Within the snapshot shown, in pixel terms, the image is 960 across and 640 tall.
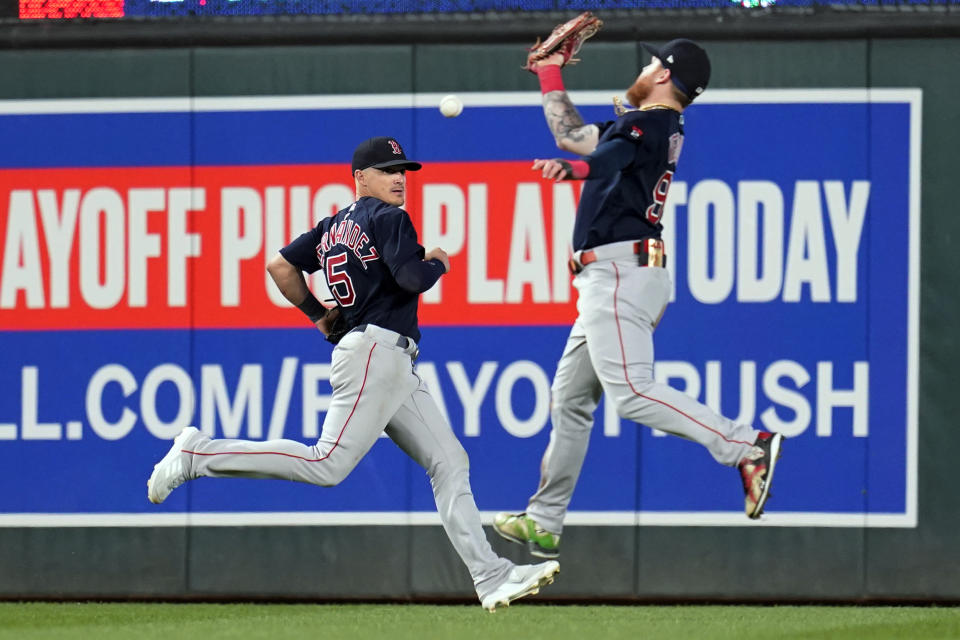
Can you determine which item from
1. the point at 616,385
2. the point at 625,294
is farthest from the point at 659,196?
the point at 616,385

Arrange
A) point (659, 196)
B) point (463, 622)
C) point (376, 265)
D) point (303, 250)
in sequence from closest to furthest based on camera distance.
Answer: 1. point (376, 265)
2. point (659, 196)
3. point (303, 250)
4. point (463, 622)

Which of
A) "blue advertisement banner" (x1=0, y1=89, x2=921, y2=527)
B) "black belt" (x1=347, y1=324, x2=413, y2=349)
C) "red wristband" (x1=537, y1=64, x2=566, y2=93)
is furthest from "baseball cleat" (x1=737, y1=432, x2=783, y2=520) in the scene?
"blue advertisement banner" (x1=0, y1=89, x2=921, y2=527)

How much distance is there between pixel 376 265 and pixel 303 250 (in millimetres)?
488

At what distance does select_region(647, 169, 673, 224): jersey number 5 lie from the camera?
562 centimetres

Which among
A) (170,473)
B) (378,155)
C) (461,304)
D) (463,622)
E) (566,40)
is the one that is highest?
(566,40)

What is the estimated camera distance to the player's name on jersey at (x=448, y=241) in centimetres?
719

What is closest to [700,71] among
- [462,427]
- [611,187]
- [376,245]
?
[611,187]

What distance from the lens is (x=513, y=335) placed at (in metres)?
7.30

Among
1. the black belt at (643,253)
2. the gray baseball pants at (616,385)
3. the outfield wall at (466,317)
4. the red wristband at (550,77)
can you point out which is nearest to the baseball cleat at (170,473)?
the gray baseball pants at (616,385)

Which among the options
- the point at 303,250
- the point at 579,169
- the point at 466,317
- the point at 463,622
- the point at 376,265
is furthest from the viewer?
the point at 466,317

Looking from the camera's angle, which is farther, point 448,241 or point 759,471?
point 448,241

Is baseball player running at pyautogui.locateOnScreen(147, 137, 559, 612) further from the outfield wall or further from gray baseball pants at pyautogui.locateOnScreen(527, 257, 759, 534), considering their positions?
the outfield wall

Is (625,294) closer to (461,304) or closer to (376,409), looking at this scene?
(376,409)

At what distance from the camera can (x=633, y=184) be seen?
18.4ft
